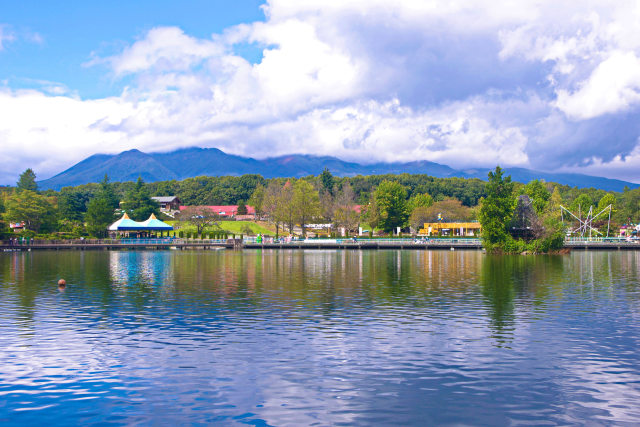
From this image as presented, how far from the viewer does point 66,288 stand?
35906 mm

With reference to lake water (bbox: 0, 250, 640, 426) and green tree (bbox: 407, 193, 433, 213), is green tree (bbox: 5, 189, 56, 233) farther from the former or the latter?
green tree (bbox: 407, 193, 433, 213)

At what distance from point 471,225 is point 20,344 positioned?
134m

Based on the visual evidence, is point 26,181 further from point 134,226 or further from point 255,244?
point 255,244

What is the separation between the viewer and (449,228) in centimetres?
14612

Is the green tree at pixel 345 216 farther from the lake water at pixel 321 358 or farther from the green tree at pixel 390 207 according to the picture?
the lake water at pixel 321 358

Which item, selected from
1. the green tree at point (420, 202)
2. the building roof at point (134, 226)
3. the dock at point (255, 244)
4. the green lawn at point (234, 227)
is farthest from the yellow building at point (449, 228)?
the building roof at point (134, 226)

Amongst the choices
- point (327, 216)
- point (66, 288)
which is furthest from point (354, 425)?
point (327, 216)

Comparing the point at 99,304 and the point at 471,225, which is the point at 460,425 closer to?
the point at 99,304

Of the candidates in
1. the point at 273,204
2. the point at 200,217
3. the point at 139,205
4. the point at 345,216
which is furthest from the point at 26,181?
the point at 345,216

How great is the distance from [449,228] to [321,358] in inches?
5253

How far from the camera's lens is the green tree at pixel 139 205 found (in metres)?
141

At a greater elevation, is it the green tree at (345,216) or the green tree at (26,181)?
the green tree at (26,181)

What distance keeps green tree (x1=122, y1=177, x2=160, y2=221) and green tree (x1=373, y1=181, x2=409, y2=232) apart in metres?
57.6

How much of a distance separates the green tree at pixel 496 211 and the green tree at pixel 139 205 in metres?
89.2
